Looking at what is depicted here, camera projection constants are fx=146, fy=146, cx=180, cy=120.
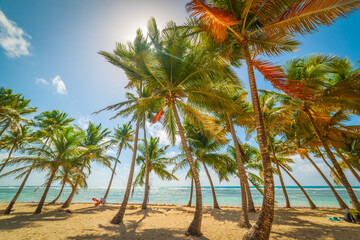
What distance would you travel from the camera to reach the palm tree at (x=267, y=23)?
3.40 meters

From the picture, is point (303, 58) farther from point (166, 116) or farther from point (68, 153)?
point (68, 153)

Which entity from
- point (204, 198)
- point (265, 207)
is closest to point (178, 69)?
point (265, 207)

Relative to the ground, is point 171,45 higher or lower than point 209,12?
higher

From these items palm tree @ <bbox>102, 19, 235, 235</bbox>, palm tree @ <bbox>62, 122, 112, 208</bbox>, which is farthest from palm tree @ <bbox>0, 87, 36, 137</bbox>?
palm tree @ <bbox>102, 19, 235, 235</bbox>

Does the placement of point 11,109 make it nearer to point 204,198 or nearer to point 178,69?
point 178,69

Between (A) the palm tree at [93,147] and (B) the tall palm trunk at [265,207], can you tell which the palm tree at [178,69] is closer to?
(B) the tall palm trunk at [265,207]

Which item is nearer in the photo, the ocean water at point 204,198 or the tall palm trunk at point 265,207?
the tall palm trunk at point 265,207

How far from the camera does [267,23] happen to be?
462 cm

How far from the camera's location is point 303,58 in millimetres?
7984

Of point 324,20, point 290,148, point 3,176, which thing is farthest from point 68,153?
point 290,148

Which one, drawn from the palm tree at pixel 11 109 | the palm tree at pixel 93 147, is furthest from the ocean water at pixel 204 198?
the palm tree at pixel 11 109

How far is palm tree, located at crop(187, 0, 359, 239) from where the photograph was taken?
3404 millimetres

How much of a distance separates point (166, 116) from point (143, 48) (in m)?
3.43

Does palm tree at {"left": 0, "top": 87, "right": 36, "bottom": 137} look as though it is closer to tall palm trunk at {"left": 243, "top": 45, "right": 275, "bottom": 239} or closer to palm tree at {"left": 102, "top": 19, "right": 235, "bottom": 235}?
palm tree at {"left": 102, "top": 19, "right": 235, "bottom": 235}
